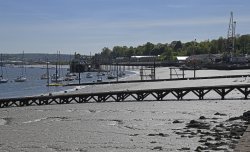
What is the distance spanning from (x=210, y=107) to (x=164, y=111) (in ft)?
18.3

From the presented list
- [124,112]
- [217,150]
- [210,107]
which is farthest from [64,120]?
[217,150]

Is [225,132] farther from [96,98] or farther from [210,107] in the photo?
[96,98]

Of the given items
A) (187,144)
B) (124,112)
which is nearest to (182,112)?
(124,112)

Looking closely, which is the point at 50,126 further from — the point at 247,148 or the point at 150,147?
the point at 247,148

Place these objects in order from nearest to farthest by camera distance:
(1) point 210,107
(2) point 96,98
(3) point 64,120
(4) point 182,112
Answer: (3) point 64,120 → (4) point 182,112 → (1) point 210,107 → (2) point 96,98

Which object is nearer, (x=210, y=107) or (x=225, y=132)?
(x=225, y=132)

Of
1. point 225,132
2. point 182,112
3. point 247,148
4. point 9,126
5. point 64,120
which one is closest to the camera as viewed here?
point 247,148

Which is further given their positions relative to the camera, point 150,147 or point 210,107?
point 210,107

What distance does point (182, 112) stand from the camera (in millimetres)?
47562

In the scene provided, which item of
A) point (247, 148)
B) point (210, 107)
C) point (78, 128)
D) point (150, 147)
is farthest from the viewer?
point (210, 107)

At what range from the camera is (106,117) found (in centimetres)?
4591

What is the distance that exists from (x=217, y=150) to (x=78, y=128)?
15.9 m

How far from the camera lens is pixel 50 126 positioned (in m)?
40.1

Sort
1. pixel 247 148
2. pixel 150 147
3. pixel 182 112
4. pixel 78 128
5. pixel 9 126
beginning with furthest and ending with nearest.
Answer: pixel 182 112
pixel 9 126
pixel 78 128
pixel 150 147
pixel 247 148
